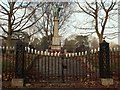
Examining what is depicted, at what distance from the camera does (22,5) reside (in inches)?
828

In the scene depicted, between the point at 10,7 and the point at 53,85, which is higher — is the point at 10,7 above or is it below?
above

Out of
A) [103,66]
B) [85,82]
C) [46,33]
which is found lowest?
[85,82]

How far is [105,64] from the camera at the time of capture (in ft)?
33.1

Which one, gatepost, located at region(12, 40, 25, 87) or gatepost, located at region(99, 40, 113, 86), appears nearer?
gatepost, located at region(12, 40, 25, 87)

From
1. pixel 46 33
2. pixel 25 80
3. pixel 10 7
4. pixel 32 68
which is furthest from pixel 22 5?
pixel 46 33

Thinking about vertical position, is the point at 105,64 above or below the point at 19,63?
below

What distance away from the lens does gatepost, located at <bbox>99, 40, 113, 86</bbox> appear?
9.87m

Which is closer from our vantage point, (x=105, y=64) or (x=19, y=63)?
(x=19, y=63)

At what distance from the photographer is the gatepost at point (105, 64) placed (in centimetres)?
987

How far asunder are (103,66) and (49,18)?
25.3m

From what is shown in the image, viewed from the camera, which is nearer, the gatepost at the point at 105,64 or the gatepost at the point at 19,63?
the gatepost at the point at 19,63

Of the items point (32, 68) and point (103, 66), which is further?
point (32, 68)

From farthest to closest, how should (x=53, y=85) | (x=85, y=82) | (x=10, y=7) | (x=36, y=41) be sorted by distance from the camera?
1. (x=36, y=41)
2. (x=10, y=7)
3. (x=85, y=82)
4. (x=53, y=85)

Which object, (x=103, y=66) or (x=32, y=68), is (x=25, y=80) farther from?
(x=103, y=66)
